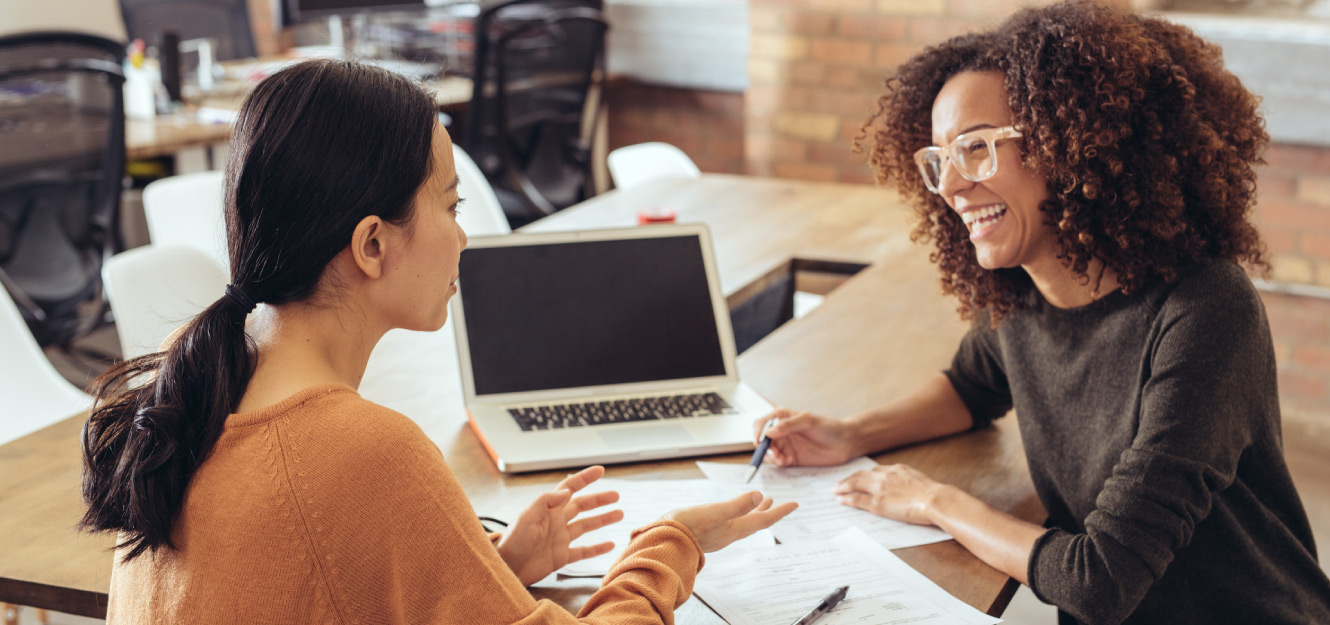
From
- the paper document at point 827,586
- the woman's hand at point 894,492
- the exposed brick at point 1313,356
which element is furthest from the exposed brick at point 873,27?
the paper document at point 827,586

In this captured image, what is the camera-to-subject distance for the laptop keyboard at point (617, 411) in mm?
1485

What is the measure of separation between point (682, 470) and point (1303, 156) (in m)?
2.72

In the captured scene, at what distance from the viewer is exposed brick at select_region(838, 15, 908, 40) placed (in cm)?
→ 380

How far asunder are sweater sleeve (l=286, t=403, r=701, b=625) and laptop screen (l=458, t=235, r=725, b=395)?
2.20 ft

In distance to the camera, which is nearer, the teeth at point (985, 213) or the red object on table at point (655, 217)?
the teeth at point (985, 213)

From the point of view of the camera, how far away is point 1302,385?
343 cm

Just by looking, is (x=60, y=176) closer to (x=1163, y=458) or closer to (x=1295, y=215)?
(x=1163, y=458)

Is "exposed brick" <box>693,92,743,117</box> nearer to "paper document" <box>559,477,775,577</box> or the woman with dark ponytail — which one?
"paper document" <box>559,477,775,577</box>

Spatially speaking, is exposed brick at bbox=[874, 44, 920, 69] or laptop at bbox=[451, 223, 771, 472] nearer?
laptop at bbox=[451, 223, 771, 472]

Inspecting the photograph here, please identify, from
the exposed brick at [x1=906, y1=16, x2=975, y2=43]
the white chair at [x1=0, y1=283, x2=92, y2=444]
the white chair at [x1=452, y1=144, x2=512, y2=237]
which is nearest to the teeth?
the white chair at [x1=0, y1=283, x2=92, y2=444]

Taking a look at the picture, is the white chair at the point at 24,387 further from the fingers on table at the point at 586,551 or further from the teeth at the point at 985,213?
the teeth at the point at 985,213

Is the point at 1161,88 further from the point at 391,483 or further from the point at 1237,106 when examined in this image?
the point at 391,483

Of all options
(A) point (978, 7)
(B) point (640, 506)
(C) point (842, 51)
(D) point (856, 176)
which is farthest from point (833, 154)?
(B) point (640, 506)

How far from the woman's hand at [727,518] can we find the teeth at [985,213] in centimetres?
41
